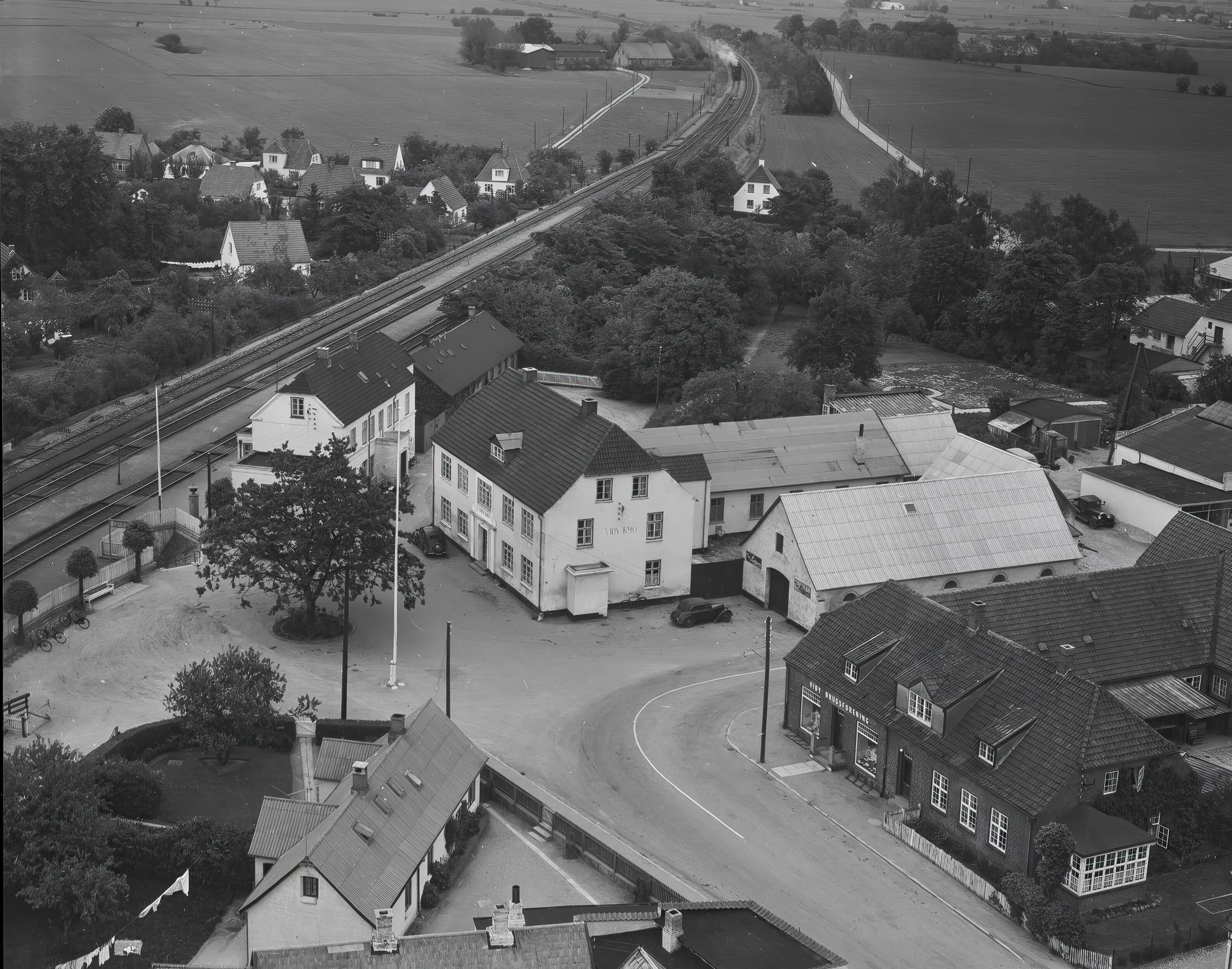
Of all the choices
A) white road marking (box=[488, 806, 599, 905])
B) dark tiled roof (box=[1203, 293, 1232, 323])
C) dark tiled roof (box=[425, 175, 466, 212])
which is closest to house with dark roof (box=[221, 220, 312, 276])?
dark tiled roof (box=[425, 175, 466, 212])

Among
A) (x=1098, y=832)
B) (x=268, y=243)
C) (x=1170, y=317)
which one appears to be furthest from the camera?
(x=268, y=243)

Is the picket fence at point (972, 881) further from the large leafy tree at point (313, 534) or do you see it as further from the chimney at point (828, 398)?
the chimney at point (828, 398)

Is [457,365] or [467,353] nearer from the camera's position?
[457,365]

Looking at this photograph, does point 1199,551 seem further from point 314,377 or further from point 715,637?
point 314,377

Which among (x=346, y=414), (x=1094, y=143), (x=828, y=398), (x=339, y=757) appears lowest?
(x=339, y=757)

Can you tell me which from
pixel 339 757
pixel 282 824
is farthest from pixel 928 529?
pixel 282 824

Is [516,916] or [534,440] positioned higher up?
[534,440]

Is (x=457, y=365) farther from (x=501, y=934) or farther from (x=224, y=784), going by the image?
(x=501, y=934)

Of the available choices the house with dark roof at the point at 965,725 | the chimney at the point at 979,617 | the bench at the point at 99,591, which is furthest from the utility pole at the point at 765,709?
the bench at the point at 99,591
